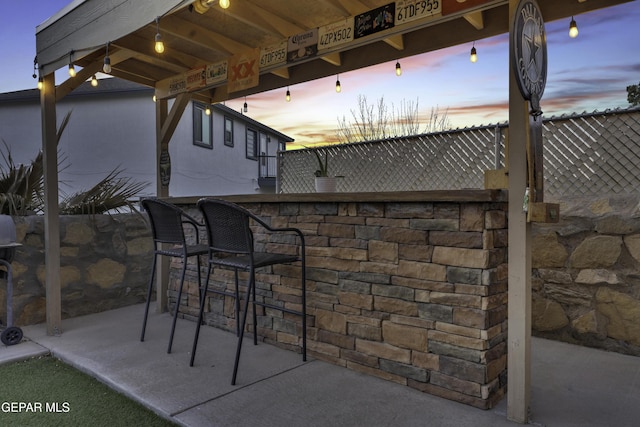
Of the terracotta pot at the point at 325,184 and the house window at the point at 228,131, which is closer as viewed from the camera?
the terracotta pot at the point at 325,184

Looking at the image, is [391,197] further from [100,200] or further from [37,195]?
[37,195]

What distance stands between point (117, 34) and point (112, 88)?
8.66m

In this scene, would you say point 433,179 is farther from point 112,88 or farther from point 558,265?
point 112,88

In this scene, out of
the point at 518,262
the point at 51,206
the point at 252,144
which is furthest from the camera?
the point at 252,144

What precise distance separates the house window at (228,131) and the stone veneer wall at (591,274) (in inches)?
434

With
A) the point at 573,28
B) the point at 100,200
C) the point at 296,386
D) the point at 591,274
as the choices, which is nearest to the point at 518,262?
the point at 296,386

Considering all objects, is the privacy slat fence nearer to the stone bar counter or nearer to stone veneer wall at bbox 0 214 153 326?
the stone bar counter

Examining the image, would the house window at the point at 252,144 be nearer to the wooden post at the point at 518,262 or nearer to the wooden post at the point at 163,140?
the wooden post at the point at 163,140

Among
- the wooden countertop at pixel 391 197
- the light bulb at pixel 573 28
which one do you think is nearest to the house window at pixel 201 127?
the wooden countertop at pixel 391 197

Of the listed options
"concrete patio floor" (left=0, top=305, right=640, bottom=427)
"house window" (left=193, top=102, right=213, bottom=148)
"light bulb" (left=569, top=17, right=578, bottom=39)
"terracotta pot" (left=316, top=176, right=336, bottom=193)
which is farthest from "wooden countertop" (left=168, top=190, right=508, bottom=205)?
"house window" (left=193, top=102, right=213, bottom=148)

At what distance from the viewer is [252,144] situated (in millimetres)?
14969

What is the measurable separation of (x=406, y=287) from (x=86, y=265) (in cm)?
311

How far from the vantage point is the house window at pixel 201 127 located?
37.3 feet

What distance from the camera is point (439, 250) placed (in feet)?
7.36
